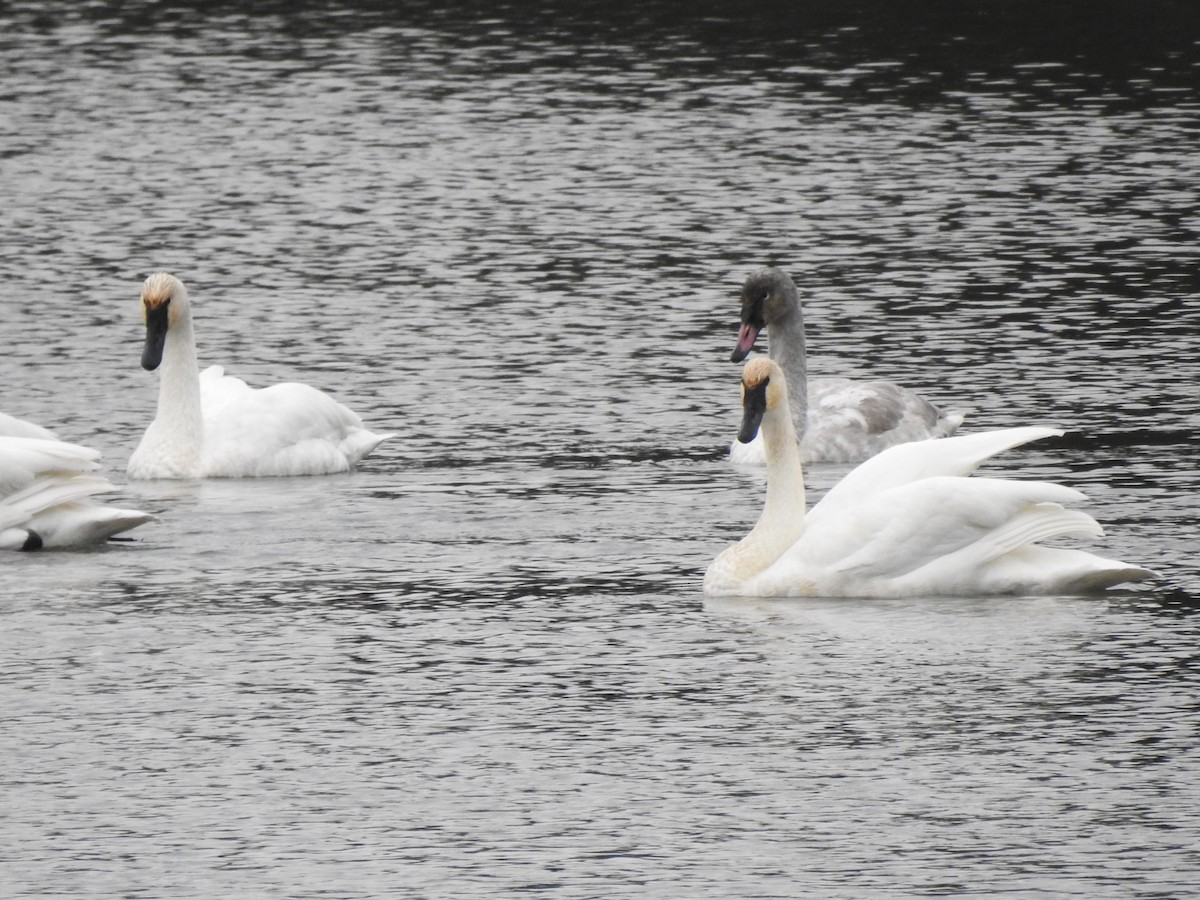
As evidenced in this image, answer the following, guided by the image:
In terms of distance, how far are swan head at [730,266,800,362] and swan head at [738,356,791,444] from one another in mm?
4293

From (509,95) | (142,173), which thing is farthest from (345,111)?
(142,173)

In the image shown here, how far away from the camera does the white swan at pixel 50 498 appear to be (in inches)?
544

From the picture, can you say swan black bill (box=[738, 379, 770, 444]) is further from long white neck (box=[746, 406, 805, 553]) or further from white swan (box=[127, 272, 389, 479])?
white swan (box=[127, 272, 389, 479])

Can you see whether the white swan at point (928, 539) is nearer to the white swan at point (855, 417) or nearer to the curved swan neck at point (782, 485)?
the curved swan neck at point (782, 485)

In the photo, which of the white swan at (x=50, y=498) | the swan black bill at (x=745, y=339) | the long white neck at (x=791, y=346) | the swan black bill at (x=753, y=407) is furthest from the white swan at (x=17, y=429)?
the long white neck at (x=791, y=346)

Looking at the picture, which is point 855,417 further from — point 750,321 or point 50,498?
point 50,498

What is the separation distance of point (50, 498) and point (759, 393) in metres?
3.49

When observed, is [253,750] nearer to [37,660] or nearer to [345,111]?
[37,660]

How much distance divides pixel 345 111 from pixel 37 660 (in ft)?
66.7

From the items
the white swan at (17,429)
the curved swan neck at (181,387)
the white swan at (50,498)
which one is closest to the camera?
the white swan at (50,498)

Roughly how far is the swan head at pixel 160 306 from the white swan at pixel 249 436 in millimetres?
305

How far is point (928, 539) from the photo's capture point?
1230cm

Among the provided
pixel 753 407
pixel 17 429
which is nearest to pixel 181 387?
pixel 17 429

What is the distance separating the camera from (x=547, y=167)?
→ 27.5 m
